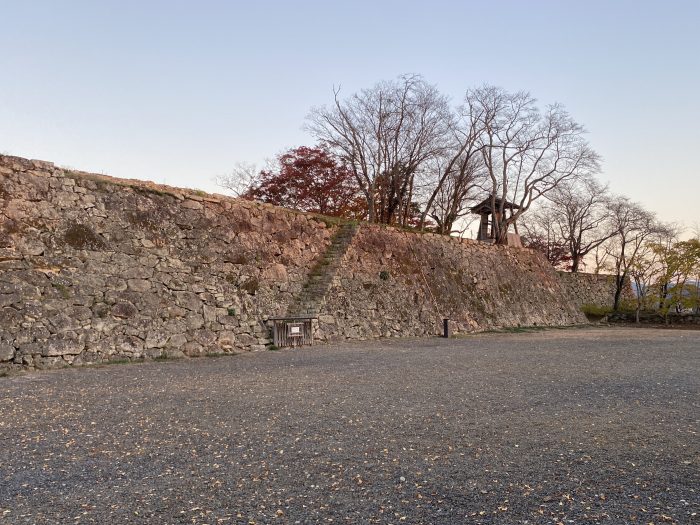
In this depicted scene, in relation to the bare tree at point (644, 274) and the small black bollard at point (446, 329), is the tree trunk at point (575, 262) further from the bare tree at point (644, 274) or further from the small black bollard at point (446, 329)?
the small black bollard at point (446, 329)

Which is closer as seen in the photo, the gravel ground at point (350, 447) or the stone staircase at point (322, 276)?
the gravel ground at point (350, 447)

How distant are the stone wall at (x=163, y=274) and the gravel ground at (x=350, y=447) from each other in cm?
182

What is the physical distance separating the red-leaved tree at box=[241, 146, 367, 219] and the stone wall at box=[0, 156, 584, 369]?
9653mm

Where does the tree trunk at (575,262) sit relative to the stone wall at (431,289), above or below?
above

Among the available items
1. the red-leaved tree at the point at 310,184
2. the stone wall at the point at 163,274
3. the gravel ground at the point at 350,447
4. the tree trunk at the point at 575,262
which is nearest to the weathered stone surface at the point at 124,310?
the stone wall at the point at 163,274

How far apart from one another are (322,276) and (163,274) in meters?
5.86

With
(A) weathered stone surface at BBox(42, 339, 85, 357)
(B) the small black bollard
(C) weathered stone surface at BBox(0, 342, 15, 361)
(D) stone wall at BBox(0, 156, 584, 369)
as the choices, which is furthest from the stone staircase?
(C) weathered stone surface at BBox(0, 342, 15, 361)

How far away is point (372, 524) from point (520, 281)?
2584 cm

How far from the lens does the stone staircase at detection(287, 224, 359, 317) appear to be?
16500 mm

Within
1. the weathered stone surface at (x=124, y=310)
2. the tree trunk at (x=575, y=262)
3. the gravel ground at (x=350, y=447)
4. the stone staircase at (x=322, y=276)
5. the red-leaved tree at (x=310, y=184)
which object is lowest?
the gravel ground at (x=350, y=447)

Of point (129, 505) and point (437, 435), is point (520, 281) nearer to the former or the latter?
point (437, 435)

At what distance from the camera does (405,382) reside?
30.0ft

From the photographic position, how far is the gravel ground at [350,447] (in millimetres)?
3812

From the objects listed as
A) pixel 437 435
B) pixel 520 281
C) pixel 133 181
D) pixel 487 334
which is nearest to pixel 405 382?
pixel 437 435
